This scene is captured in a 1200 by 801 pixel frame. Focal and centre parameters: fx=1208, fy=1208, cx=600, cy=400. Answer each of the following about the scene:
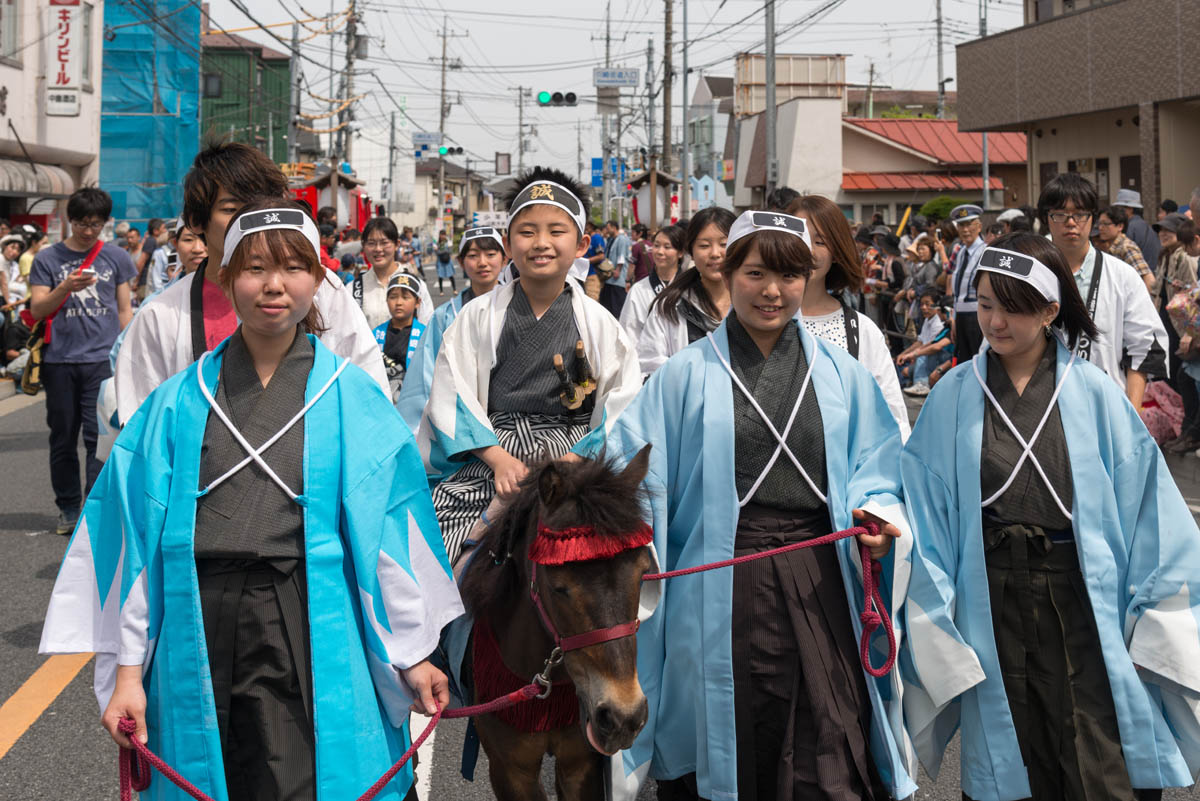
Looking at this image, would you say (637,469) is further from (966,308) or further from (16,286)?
(16,286)

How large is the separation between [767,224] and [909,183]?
1584 inches

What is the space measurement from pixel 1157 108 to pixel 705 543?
19.7 metres

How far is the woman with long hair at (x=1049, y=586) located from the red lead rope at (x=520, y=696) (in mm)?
143

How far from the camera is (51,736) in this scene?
4977 mm

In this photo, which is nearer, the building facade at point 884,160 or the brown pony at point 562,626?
the brown pony at point 562,626

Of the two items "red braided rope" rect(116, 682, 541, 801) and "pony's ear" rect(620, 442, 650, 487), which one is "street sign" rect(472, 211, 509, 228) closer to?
"pony's ear" rect(620, 442, 650, 487)

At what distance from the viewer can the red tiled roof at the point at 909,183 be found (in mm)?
41594

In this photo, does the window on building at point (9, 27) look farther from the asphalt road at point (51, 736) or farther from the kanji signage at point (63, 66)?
the asphalt road at point (51, 736)

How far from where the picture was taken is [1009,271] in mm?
3506

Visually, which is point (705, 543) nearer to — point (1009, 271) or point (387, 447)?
point (387, 447)

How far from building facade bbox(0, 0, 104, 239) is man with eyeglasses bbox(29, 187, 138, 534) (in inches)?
596

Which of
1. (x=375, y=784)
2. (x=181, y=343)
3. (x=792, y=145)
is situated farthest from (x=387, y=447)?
(x=792, y=145)

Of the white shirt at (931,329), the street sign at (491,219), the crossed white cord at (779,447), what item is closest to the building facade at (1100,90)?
the white shirt at (931,329)

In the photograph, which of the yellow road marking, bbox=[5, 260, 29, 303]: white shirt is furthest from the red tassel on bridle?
bbox=[5, 260, 29, 303]: white shirt
